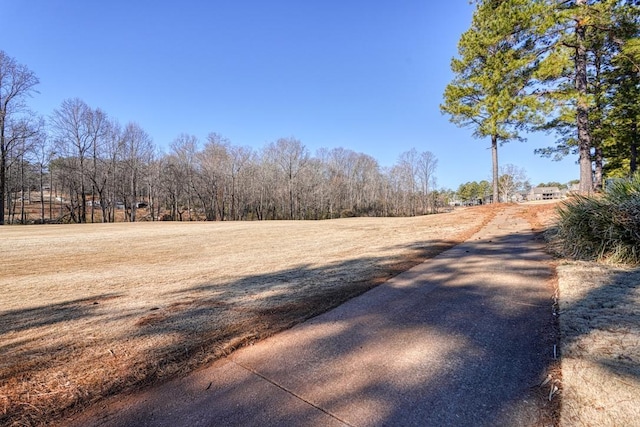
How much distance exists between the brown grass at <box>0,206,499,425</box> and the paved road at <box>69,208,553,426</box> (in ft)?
1.02

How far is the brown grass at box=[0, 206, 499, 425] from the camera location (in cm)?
205

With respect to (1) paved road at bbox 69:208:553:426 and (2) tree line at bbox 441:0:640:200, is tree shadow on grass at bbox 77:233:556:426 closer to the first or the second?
(1) paved road at bbox 69:208:553:426

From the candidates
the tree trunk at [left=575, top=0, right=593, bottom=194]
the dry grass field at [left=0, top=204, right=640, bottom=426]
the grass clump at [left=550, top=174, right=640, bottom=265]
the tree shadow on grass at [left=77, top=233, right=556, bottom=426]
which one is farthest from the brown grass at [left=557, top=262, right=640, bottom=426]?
the tree trunk at [left=575, top=0, right=593, bottom=194]

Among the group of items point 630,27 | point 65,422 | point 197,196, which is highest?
point 630,27

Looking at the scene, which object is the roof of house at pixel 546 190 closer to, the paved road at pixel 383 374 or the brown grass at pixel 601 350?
the brown grass at pixel 601 350

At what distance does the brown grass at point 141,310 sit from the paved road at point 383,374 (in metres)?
0.31

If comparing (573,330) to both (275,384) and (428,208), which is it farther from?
(428,208)

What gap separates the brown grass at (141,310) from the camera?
2055 millimetres

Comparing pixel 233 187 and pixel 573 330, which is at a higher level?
pixel 233 187

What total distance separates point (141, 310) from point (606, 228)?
22.4ft

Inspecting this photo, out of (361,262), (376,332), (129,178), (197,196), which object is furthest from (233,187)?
(376,332)

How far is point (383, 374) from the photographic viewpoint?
2023 mm

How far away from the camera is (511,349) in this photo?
2287 mm

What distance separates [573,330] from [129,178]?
1808 inches
